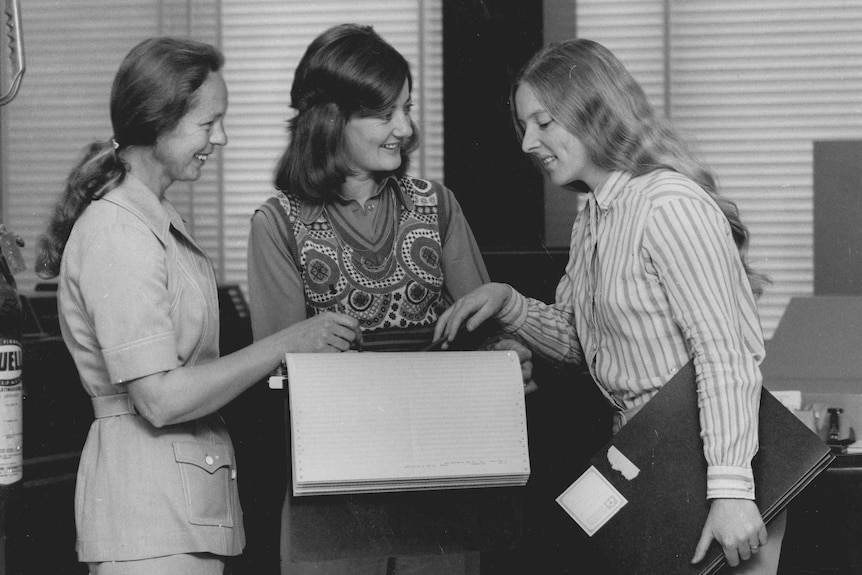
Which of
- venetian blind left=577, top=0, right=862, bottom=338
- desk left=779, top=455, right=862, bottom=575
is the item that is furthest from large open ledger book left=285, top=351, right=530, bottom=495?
venetian blind left=577, top=0, right=862, bottom=338

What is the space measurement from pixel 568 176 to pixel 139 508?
34.4 inches

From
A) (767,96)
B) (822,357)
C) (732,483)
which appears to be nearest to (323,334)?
(732,483)

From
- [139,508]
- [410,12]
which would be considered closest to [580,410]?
[139,508]

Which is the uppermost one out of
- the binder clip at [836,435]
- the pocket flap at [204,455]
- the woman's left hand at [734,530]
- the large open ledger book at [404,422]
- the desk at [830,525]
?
the large open ledger book at [404,422]

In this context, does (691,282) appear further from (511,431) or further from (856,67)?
(856,67)

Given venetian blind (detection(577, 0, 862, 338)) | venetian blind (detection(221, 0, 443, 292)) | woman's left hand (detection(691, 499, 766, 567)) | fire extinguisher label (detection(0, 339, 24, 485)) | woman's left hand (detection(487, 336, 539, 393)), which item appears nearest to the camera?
woman's left hand (detection(691, 499, 766, 567))

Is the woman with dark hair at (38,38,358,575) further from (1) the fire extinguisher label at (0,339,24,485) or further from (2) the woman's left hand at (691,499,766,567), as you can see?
(2) the woman's left hand at (691,499,766,567)

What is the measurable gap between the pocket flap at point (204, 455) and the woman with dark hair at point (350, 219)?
15.2 inches

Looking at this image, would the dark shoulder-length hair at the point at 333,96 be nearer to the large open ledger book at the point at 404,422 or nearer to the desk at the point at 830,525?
the large open ledger book at the point at 404,422

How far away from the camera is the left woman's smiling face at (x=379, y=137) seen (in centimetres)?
193

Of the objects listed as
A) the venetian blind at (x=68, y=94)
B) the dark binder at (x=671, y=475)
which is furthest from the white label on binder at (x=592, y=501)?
the venetian blind at (x=68, y=94)

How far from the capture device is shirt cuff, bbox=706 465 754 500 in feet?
4.62

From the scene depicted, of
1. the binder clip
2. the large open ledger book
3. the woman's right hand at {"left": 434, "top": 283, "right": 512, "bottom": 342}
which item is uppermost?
the woman's right hand at {"left": 434, "top": 283, "right": 512, "bottom": 342}

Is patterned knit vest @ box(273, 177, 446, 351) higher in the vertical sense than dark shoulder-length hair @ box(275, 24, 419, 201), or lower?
lower
